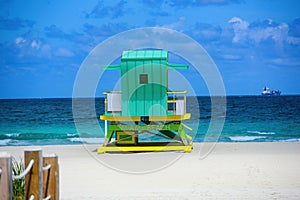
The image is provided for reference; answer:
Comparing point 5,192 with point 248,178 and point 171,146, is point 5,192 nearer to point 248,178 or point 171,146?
point 248,178

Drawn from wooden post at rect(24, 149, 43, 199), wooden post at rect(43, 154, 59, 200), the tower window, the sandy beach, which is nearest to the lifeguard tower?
the tower window

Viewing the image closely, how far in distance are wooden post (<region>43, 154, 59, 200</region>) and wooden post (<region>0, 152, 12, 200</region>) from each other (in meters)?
1.33

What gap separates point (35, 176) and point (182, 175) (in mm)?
7121

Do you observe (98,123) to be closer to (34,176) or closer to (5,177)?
(34,176)

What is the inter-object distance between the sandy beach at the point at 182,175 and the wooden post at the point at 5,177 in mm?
4983

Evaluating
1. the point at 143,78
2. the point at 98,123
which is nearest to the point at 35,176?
the point at 143,78

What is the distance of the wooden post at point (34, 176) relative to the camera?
525 cm

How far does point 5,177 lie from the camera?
452 cm

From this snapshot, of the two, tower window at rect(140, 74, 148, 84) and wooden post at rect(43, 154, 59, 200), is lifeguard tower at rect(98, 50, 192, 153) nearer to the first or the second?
tower window at rect(140, 74, 148, 84)

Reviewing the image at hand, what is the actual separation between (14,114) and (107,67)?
141 ft

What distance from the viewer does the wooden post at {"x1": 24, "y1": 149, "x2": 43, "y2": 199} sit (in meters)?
5.25

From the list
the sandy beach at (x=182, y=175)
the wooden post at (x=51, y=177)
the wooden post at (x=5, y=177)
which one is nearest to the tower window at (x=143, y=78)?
the sandy beach at (x=182, y=175)

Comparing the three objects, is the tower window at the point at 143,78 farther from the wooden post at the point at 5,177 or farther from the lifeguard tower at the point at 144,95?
the wooden post at the point at 5,177

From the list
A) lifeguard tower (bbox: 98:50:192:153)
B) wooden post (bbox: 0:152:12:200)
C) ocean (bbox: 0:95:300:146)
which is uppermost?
ocean (bbox: 0:95:300:146)
